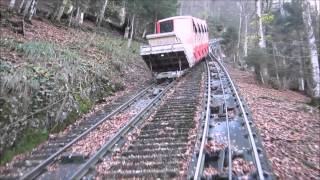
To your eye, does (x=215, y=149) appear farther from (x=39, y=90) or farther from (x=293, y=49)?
(x=293, y=49)

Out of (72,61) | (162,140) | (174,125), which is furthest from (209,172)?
(72,61)

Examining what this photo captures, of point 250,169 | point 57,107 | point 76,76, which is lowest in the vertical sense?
point 250,169

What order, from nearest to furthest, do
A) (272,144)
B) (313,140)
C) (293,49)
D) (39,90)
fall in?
(272,144) → (313,140) → (39,90) → (293,49)

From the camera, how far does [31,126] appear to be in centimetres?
1004

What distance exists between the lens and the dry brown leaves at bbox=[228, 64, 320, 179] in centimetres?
768

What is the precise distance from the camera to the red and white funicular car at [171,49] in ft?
62.8

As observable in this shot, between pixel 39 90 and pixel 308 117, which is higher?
pixel 39 90

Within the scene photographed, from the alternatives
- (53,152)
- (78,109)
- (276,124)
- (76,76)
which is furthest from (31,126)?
(276,124)

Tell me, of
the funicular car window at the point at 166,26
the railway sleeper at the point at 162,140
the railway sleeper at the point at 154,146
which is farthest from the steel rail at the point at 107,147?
the funicular car window at the point at 166,26

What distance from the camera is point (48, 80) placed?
1176 cm

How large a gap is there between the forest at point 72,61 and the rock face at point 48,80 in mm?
22

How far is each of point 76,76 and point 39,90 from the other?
3078 mm

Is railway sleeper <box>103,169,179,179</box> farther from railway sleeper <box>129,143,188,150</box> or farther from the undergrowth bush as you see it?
the undergrowth bush

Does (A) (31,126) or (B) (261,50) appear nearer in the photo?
(A) (31,126)
